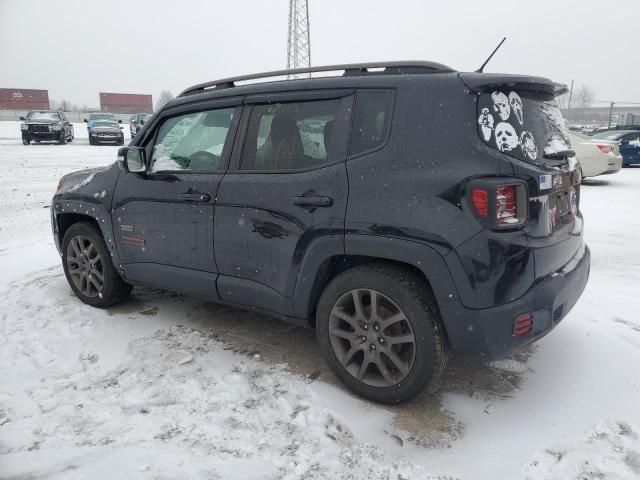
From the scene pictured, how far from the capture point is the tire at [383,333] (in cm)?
247

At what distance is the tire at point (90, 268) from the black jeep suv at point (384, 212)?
819 millimetres

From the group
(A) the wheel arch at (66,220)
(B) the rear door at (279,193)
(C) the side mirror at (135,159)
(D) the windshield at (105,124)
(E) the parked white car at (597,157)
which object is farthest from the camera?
(D) the windshield at (105,124)

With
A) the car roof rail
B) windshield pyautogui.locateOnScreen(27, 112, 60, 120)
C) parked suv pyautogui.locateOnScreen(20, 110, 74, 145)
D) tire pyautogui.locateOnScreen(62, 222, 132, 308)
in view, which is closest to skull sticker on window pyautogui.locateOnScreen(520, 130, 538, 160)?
the car roof rail

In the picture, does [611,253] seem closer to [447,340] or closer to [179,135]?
[447,340]

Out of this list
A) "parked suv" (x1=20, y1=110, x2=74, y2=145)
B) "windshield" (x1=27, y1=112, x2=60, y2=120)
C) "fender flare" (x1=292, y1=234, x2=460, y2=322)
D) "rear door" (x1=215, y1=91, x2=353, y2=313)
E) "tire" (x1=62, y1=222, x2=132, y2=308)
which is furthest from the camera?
"windshield" (x1=27, y1=112, x2=60, y2=120)

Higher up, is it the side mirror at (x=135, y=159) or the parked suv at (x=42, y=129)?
the parked suv at (x=42, y=129)

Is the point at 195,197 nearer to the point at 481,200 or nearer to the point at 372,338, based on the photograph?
the point at 372,338

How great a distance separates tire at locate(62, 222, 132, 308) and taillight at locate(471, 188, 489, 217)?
3.10 m

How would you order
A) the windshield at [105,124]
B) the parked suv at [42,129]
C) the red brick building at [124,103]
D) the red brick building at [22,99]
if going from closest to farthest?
1. the parked suv at [42,129]
2. the windshield at [105,124]
3. the red brick building at [22,99]
4. the red brick building at [124,103]

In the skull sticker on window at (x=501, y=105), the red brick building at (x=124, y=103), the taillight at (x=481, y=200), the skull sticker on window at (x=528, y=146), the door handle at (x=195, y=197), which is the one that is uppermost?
the red brick building at (x=124, y=103)

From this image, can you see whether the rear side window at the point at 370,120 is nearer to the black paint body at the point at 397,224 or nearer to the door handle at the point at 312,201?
the black paint body at the point at 397,224

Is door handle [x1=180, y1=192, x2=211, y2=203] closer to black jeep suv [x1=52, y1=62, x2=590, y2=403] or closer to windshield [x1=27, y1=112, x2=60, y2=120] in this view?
black jeep suv [x1=52, y1=62, x2=590, y2=403]

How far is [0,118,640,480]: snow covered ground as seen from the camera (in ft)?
7.32

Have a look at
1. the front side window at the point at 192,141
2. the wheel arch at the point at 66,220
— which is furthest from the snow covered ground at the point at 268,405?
the front side window at the point at 192,141
